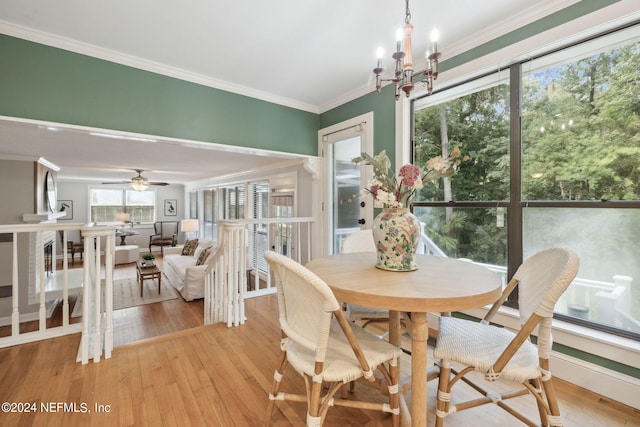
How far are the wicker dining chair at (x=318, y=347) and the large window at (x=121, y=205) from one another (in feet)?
34.2

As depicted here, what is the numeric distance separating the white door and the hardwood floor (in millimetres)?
1490

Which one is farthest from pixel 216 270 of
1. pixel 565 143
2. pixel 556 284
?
pixel 565 143

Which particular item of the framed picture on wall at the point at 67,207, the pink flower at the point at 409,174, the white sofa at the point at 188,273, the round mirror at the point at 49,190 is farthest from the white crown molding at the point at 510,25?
the framed picture on wall at the point at 67,207

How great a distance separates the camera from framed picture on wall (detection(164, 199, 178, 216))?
10102mm

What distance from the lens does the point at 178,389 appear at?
1664mm

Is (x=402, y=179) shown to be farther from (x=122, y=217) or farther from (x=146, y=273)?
(x=122, y=217)

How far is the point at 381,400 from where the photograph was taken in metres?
1.61

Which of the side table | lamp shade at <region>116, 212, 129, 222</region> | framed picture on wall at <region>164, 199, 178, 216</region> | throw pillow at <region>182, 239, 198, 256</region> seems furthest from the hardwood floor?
framed picture on wall at <region>164, 199, 178, 216</region>

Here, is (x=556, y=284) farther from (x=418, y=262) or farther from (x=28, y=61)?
(x=28, y=61)

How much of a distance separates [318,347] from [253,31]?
7.14 feet

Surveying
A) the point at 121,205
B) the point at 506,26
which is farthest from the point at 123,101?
the point at 121,205

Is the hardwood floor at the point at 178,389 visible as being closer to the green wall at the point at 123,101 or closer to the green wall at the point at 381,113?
the green wall at the point at 123,101

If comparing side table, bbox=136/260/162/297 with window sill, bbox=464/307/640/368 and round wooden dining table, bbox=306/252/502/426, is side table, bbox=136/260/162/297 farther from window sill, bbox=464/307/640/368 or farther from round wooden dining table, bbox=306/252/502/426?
window sill, bbox=464/307/640/368

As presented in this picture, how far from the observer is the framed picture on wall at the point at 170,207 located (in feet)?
33.1
